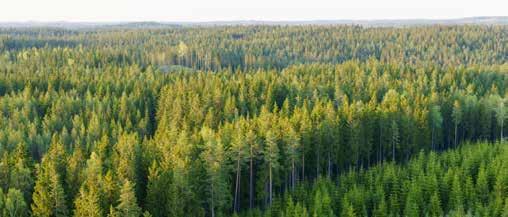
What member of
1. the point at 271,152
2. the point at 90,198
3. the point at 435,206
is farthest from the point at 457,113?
the point at 90,198

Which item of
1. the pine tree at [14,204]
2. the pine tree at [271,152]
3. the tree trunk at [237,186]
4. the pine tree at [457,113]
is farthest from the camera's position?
the pine tree at [457,113]

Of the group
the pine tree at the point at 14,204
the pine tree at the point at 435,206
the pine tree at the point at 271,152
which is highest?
the pine tree at the point at 271,152

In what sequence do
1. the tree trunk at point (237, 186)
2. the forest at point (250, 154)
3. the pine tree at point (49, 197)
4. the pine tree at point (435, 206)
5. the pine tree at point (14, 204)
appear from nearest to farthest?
the pine tree at point (49, 197) < the pine tree at point (14, 204) < the forest at point (250, 154) < the pine tree at point (435, 206) < the tree trunk at point (237, 186)

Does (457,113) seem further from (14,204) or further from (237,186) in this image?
(14,204)

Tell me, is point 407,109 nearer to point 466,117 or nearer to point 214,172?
point 466,117

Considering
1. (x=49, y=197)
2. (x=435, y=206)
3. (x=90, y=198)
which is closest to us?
(x=90, y=198)

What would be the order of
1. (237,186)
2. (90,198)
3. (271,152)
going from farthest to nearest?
(237,186) → (271,152) → (90,198)

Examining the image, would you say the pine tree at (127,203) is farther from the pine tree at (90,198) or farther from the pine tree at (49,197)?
the pine tree at (49,197)

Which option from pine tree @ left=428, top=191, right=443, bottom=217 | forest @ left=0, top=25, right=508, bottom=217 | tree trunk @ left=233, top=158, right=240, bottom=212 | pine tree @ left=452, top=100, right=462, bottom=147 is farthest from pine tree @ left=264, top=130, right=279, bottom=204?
pine tree @ left=452, top=100, right=462, bottom=147

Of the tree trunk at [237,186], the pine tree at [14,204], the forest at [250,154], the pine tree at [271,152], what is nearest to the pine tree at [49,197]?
the forest at [250,154]

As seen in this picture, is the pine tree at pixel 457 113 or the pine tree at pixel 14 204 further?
the pine tree at pixel 457 113

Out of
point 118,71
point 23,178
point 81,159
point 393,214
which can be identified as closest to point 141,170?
point 81,159

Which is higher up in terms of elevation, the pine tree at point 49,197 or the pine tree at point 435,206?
the pine tree at point 49,197
